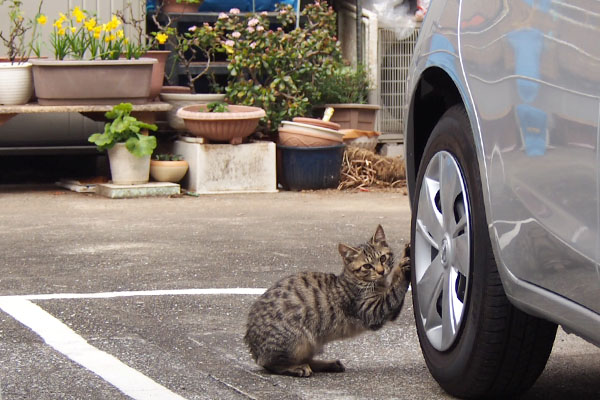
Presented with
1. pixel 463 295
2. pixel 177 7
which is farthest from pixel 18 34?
pixel 463 295

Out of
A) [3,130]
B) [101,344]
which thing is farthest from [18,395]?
[3,130]

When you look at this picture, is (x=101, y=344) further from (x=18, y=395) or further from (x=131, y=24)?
(x=131, y=24)

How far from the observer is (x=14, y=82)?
953 cm

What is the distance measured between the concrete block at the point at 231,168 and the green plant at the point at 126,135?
47 cm

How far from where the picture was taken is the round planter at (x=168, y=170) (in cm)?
975

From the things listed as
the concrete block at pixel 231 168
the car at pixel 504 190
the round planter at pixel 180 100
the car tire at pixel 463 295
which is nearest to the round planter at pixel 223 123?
the concrete block at pixel 231 168

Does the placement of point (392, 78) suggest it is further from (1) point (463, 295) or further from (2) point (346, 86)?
(1) point (463, 295)

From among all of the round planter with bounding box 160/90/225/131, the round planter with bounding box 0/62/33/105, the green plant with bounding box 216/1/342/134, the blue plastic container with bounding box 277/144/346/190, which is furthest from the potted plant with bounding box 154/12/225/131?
the round planter with bounding box 0/62/33/105

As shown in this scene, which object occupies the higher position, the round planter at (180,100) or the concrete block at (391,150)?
the round planter at (180,100)

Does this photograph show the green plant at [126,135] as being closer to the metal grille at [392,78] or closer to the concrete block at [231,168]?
the concrete block at [231,168]

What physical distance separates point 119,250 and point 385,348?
2.75 m

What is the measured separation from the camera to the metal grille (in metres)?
11.9

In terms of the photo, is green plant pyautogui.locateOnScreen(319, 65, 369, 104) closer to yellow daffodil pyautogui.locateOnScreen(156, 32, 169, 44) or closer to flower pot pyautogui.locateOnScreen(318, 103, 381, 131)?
flower pot pyautogui.locateOnScreen(318, 103, 381, 131)

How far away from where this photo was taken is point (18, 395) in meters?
3.81
